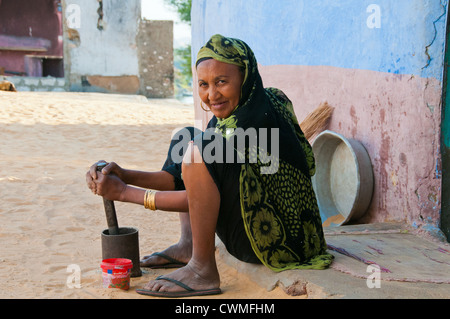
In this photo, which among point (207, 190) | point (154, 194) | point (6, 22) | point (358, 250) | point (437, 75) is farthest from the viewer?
point (6, 22)

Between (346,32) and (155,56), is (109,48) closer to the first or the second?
(155,56)

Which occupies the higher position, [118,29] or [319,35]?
[118,29]

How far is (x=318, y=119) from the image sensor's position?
147 inches

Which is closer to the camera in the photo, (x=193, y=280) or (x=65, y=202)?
(x=193, y=280)

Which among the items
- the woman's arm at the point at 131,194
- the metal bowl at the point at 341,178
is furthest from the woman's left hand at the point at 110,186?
the metal bowl at the point at 341,178

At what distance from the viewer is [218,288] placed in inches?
82.7

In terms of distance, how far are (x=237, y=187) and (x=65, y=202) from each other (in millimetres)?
2308

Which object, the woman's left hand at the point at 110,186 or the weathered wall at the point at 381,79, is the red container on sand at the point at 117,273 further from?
the weathered wall at the point at 381,79

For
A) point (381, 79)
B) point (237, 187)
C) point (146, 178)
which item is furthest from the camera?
point (381, 79)

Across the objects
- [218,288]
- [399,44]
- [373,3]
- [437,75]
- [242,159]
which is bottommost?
[218,288]

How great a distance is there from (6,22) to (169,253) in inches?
795

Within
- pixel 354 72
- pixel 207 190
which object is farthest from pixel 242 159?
pixel 354 72

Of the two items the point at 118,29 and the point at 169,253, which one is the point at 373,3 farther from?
the point at 118,29

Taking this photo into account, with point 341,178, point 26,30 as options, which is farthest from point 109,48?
point 341,178
